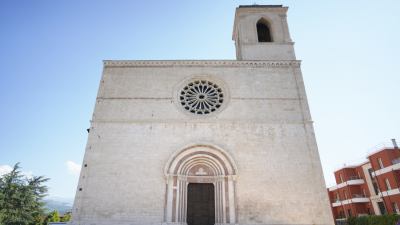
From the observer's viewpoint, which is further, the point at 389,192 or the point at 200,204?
the point at 389,192

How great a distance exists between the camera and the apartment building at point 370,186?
17.8 meters

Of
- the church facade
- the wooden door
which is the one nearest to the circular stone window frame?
the church facade

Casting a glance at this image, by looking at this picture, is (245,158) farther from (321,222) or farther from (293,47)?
(293,47)

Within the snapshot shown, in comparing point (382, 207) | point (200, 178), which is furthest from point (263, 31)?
point (382, 207)

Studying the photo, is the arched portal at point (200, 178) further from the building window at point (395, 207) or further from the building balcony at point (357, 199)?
the building balcony at point (357, 199)

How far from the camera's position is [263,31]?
44.9 feet

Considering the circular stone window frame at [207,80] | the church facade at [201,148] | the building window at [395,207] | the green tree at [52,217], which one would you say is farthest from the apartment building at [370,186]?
the green tree at [52,217]

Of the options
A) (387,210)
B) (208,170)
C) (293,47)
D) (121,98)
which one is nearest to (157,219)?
(208,170)

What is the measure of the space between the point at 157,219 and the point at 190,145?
9.67 ft

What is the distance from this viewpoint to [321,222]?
27.5 ft

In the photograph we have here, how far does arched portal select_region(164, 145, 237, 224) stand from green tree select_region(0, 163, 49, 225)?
30.6ft

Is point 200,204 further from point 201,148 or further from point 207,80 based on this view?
point 207,80

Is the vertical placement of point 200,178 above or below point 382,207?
above

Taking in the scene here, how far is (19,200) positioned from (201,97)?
11816 mm
